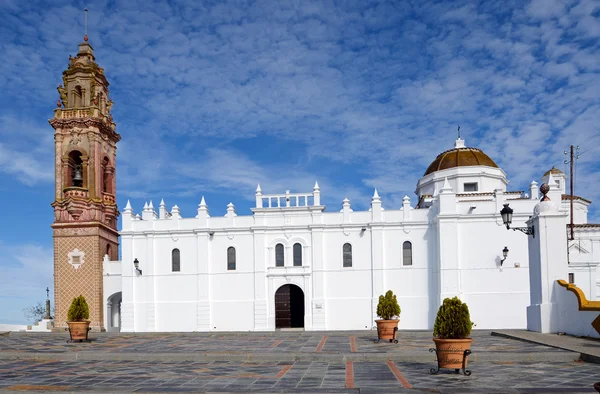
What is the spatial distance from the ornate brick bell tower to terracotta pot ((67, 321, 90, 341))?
13197mm

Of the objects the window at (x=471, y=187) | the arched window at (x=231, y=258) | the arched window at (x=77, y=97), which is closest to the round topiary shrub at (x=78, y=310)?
the arched window at (x=231, y=258)

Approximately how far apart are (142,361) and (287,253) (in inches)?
736

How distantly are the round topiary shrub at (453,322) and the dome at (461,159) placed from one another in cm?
2645

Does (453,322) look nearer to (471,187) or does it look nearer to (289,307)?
(289,307)

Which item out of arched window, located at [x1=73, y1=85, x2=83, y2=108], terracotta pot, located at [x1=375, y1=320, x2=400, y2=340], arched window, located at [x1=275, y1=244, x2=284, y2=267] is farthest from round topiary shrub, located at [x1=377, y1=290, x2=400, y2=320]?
arched window, located at [x1=73, y1=85, x2=83, y2=108]

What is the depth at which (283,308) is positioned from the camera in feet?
110

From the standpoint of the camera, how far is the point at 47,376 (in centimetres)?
1230

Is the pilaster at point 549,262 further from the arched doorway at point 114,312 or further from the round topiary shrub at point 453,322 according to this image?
the arched doorway at point 114,312

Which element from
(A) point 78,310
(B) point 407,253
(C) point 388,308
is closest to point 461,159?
(B) point 407,253

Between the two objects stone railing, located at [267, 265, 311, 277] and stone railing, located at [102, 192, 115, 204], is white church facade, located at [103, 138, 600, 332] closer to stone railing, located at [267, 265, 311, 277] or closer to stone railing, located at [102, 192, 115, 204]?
stone railing, located at [267, 265, 311, 277]

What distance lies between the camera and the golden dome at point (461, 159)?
3659 centimetres

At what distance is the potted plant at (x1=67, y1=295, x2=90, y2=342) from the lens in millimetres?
21219

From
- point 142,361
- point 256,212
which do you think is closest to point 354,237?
point 256,212

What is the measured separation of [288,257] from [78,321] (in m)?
14.3
